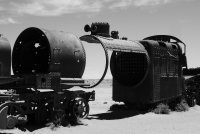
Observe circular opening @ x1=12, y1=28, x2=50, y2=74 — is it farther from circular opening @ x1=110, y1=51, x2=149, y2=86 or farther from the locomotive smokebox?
circular opening @ x1=110, y1=51, x2=149, y2=86

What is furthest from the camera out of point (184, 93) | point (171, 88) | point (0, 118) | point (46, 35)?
point (184, 93)

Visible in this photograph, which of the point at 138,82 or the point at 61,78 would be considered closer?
the point at 61,78

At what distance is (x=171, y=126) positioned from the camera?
1470 cm

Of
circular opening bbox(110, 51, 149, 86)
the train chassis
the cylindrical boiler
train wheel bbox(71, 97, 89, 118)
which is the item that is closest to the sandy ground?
train wheel bbox(71, 97, 89, 118)

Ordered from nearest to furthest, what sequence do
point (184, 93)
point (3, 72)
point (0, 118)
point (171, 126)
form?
point (0, 118) < point (3, 72) < point (171, 126) < point (184, 93)

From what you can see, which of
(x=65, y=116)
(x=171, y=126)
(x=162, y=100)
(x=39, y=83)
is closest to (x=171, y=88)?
(x=162, y=100)

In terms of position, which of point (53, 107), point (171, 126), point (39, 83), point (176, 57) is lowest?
point (171, 126)

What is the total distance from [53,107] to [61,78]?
1167mm

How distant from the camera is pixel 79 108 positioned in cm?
1427

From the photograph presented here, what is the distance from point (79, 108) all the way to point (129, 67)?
273 inches

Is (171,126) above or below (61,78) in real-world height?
below

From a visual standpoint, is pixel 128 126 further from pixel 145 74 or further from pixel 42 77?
pixel 145 74

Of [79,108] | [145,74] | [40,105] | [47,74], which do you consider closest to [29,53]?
[47,74]

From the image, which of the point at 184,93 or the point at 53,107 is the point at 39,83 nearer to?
the point at 53,107
